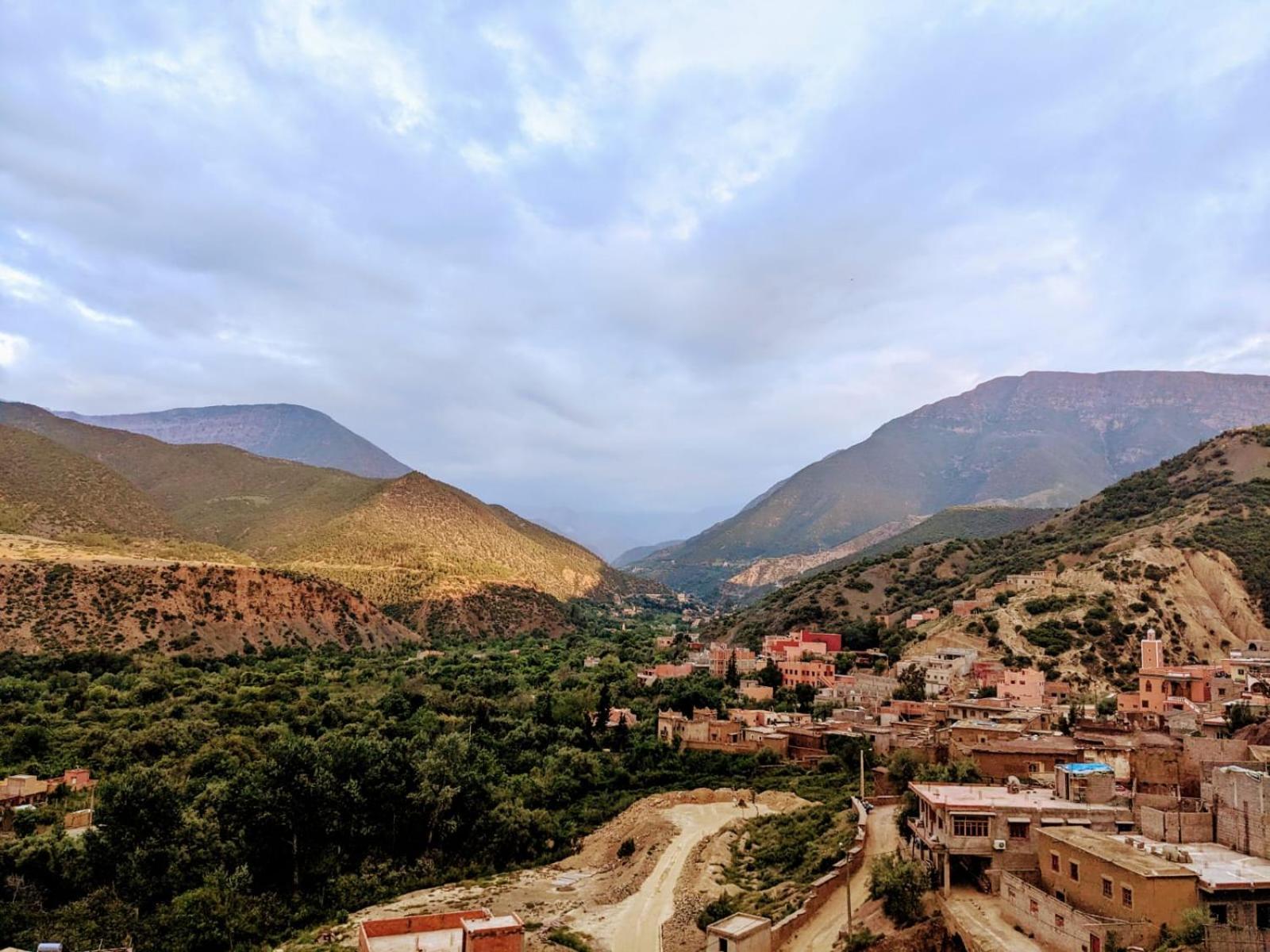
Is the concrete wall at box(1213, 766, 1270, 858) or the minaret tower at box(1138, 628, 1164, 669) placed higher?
the minaret tower at box(1138, 628, 1164, 669)

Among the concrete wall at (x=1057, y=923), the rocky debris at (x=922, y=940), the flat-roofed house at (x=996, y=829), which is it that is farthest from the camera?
the flat-roofed house at (x=996, y=829)

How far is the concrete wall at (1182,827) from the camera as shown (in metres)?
18.1

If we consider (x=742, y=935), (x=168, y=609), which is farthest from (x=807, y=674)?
(x=168, y=609)

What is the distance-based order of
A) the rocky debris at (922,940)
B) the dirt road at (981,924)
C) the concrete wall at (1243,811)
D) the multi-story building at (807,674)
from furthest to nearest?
1. the multi-story building at (807,674)
2. the rocky debris at (922,940)
3. the concrete wall at (1243,811)
4. the dirt road at (981,924)

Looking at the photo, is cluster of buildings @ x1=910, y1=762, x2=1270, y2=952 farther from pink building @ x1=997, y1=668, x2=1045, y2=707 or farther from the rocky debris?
pink building @ x1=997, y1=668, x2=1045, y2=707

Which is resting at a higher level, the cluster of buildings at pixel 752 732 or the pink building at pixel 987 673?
the pink building at pixel 987 673

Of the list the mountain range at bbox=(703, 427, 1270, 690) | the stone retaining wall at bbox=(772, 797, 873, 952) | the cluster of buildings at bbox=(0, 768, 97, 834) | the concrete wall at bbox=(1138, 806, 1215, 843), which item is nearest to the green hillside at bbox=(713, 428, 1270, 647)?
the mountain range at bbox=(703, 427, 1270, 690)

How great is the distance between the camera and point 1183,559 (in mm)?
63531

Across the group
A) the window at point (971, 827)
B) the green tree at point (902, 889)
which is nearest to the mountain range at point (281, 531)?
the green tree at point (902, 889)

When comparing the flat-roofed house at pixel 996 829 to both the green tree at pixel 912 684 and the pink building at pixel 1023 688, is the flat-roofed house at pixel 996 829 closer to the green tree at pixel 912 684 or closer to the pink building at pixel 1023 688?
the pink building at pixel 1023 688

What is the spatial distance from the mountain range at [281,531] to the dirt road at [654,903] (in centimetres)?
4976

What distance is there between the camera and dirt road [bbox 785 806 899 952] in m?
20.1

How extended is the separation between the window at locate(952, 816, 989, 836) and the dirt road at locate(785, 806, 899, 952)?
3314 millimetres

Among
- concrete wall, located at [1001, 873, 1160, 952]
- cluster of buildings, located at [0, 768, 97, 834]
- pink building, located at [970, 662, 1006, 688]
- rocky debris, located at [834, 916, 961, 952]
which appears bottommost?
cluster of buildings, located at [0, 768, 97, 834]
